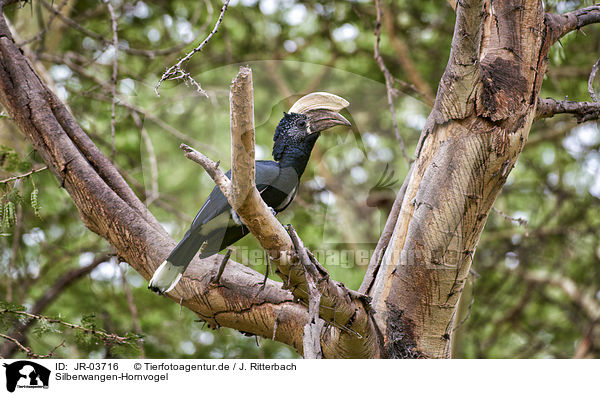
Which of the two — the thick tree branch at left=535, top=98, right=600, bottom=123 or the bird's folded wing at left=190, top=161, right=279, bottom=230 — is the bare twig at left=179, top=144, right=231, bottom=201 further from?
the thick tree branch at left=535, top=98, right=600, bottom=123

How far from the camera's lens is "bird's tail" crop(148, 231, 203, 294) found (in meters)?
2.01

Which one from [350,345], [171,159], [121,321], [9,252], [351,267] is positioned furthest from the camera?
[121,321]

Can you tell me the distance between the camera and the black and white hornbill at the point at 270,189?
1986 mm

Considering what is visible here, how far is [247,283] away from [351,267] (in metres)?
0.42

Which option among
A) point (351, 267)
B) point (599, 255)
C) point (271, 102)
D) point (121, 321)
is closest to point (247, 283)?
point (351, 267)

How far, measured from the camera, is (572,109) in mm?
2020

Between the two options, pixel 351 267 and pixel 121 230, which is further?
pixel 351 267

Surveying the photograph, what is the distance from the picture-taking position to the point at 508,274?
415cm

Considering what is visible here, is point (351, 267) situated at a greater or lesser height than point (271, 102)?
lesser

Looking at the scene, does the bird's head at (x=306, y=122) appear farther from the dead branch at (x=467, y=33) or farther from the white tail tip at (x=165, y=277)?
the white tail tip at (x=165, y=277)

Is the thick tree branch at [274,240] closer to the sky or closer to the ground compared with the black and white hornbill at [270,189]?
closer to the ground

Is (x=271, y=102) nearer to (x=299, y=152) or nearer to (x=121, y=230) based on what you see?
(x=299, y=152)
